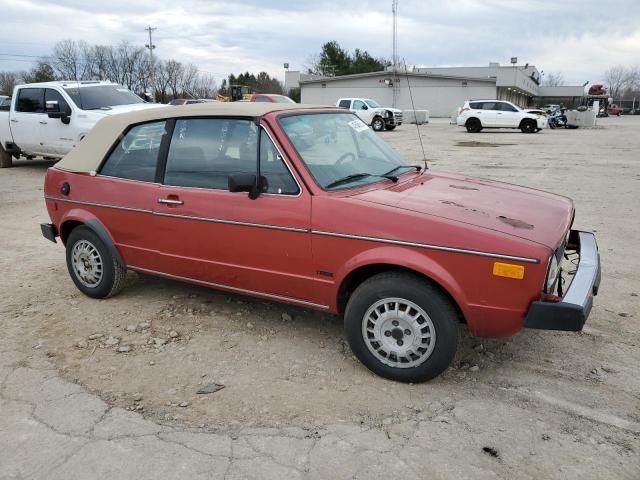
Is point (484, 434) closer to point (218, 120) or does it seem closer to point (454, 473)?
point (454, 473)

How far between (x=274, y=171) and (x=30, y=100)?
434 inches

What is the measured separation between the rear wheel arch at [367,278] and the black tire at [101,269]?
84.0 inches

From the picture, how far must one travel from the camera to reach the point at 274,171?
12.0 ft

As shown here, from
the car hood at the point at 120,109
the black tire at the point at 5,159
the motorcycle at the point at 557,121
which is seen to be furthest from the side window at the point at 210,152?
the motorcycle at the point at 557,121

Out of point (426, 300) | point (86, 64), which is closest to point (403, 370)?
point (426, 300)

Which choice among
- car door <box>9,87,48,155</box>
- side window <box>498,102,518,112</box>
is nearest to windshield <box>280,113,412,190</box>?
car door <box>9,87,48,155</box>

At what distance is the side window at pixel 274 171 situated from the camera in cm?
357

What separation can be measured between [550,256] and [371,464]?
1454mm

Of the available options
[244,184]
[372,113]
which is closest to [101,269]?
[244,184]

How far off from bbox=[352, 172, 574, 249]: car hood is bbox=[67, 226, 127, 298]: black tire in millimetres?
2368

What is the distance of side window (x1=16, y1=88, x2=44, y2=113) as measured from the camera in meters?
12.0

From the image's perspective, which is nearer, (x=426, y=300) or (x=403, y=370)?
(x=426, y=300)

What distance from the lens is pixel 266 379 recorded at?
3.43 meters

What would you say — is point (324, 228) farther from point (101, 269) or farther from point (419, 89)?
point (419, 89)
